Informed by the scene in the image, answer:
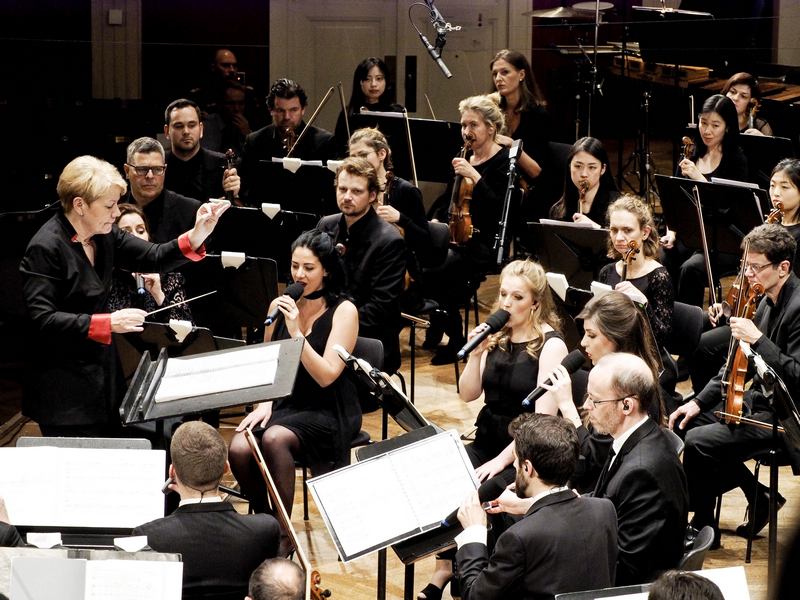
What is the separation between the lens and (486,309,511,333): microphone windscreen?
4008 millimetres

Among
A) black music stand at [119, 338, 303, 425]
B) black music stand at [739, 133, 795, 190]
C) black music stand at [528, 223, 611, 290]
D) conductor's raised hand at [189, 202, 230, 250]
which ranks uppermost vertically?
black music stand at [739, 133, 795, 190]

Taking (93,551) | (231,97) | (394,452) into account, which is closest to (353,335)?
(394,452)

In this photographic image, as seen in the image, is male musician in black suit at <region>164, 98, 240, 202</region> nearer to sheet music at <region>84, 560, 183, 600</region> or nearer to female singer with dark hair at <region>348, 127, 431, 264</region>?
female singer with dark hair at <region>348, 127, 431, 264</region>

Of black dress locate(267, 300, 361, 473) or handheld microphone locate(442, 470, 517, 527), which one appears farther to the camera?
black dress locate(267, 300, 361, 473)

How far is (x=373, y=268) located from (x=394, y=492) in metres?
2.19

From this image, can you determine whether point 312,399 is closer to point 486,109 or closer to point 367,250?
point 367,250

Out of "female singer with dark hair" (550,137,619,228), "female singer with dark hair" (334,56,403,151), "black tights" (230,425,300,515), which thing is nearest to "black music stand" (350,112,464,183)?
"female singer with dark hair" (334,56,403,151)

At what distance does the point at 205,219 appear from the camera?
4.39 metres

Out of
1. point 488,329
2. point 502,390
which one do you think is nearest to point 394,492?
point 488,329

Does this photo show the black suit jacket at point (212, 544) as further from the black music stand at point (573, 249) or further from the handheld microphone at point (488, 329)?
Answer: the black music stand at point (573, 249)

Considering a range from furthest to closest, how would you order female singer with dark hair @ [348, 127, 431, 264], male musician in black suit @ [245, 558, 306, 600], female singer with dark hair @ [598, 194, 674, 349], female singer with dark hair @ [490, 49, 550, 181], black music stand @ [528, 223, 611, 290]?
female singer with dark hair @ [490, 49, 550, 181] → female singer with dark hair @ [348, 127, 431, 264] → black music stand @ [528, 223, 611, 290] → female singer with dark hair @ [598, 194, 674, 349] → male musician in black suit @ [245, 558, 306, 600]

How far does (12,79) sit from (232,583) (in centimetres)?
443

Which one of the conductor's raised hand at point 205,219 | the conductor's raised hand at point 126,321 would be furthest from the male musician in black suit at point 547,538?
the conductor's raised hand at point 205,219

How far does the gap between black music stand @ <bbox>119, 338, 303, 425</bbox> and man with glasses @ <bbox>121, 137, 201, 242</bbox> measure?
142cm
